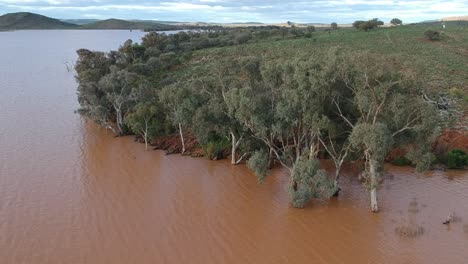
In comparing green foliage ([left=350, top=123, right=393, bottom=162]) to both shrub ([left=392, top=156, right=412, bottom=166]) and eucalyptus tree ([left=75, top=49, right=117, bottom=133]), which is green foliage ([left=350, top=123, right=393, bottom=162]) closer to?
shrub ([left=392, top=156, right=412, bottom=166])

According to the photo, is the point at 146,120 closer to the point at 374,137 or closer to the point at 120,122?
the point at 120,122

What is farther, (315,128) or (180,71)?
(180,71)

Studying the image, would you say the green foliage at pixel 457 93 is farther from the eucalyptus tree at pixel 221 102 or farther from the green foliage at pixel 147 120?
the green foliage at pixel 147 120

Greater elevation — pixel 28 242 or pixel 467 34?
pixel 467 34

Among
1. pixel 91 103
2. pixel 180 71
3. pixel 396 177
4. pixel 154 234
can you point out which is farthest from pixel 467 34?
pixel 154 234

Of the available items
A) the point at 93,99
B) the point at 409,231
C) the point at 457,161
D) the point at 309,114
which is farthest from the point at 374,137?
the point at 93,99

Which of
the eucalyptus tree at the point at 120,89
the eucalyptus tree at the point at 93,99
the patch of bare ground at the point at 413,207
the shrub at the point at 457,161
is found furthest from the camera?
the eucalyptus tree at the point at 93,99

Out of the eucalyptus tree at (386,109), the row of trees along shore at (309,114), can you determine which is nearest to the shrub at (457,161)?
the row of trees along shore at (309,114)

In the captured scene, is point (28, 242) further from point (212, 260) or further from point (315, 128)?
point (315, 128)
